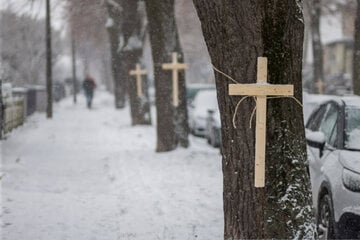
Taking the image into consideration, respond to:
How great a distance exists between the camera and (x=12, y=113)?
693 inches

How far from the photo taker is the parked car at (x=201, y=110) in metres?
18.0

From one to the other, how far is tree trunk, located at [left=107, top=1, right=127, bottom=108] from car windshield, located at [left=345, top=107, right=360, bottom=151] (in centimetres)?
1560

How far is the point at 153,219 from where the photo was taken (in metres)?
7.16

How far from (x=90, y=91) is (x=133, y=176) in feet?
72.8

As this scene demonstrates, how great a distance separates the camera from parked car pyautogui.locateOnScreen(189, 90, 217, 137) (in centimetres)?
1800

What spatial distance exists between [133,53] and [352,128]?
14.3m

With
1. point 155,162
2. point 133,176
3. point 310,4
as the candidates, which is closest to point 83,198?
point 133,176

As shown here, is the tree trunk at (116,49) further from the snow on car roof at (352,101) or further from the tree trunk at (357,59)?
the snow on car roof at (352,101)

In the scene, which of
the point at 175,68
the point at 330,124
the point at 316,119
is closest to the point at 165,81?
the point at 175,68

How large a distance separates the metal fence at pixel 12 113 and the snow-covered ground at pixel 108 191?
76cm

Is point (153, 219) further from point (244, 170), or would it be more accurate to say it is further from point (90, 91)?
point (90, 91)

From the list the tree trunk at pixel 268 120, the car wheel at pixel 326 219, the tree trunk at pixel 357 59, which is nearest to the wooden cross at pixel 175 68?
the tree trunk at pixel 357 59

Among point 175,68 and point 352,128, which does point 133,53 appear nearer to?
point 175,68

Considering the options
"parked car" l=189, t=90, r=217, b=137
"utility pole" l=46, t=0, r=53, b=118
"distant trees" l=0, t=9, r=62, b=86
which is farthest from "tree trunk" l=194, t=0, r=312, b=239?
"distant trees" l=0, t=9, r=62, b=86
